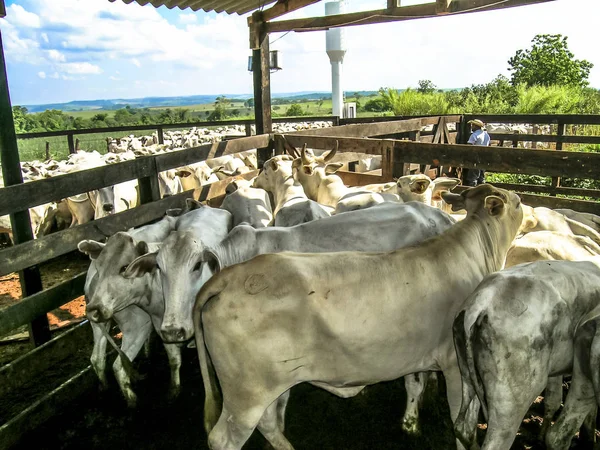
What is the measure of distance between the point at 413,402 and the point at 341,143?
3745mm

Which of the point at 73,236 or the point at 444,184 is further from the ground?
the point at 444,184

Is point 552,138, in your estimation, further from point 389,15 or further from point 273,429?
point 273,429

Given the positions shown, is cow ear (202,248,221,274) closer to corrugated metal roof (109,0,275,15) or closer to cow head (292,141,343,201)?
cow head (292,141,343,201)

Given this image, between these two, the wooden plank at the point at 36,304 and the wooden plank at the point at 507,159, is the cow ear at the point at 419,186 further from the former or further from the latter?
the wooden plank at the point at 36,304

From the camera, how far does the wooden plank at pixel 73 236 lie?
4148 mm

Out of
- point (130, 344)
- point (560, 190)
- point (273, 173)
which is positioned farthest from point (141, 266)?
point (560, 190)

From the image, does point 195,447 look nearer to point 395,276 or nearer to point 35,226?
point 395,276

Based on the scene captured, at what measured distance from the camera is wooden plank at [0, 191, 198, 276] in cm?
415

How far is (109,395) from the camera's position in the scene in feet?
14.6

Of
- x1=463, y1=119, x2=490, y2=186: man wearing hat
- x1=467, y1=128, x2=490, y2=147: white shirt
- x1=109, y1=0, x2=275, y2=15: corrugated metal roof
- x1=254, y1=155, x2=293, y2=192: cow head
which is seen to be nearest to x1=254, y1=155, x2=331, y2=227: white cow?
x1=254, y1=155, x2=293, y2=192: cow head

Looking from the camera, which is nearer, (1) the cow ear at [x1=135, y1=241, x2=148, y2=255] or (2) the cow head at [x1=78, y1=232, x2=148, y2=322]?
(2) the cow head at [x1=78, y1=232, x2=148, y2=322]

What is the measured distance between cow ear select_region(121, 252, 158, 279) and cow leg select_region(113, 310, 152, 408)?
2.69 ft

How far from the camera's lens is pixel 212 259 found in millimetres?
3906

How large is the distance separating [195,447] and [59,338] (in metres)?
1.76
